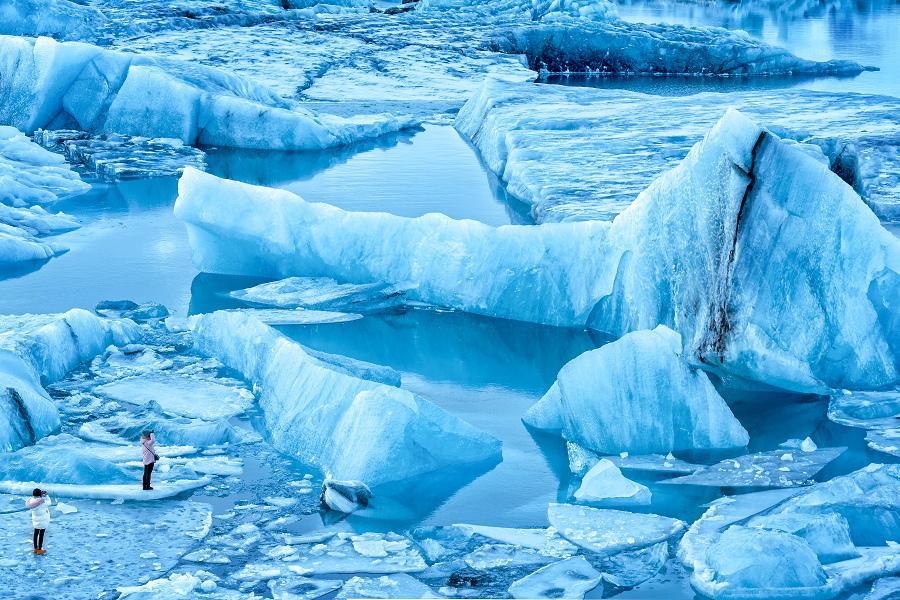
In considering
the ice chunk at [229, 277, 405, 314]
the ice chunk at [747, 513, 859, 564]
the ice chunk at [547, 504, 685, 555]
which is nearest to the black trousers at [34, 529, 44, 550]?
the ice chunk at [547, 504, 685, 555]

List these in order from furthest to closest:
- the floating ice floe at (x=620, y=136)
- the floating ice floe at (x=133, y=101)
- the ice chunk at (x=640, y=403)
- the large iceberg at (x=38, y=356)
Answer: the floating ice floe at (x=133, y=101) → the floating ice floe at (x=620, y=136) → the ice chunk at (x=640, y=403) → the large iceberg at (x=38, y=356)

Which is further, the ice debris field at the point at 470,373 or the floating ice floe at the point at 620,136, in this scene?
the floating ice floe at the point at 620,136

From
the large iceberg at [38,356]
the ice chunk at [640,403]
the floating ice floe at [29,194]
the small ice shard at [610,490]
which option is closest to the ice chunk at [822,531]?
the small ice shard at [610,490]

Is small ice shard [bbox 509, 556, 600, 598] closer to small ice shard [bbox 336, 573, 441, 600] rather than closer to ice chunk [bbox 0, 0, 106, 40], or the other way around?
small ice shard [bbox 336, 573, 441, 600]

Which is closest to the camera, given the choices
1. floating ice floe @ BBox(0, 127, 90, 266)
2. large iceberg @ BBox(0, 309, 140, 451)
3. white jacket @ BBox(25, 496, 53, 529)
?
white jacket @ BBox(25, 496, 53, 529)

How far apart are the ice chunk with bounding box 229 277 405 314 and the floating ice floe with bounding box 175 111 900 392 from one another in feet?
1.22

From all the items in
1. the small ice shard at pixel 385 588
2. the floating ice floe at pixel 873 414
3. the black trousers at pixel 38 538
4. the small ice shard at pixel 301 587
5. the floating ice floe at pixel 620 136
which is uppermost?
the floating ice floe at pixel 620 136

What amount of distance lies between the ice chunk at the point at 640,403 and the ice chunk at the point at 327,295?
2.29 metres

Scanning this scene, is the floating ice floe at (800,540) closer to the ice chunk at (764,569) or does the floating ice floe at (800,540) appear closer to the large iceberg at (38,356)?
the ice chunk at (764,569)

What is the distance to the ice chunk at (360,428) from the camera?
17.0ft

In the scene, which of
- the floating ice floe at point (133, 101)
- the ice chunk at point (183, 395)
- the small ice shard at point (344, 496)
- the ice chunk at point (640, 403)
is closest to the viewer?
the small ice shard at point (344, 496)

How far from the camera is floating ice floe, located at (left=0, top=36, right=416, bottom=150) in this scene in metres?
12.7

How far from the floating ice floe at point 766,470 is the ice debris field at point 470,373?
0.02m

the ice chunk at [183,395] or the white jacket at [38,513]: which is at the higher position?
the white jacket at [38,513]
